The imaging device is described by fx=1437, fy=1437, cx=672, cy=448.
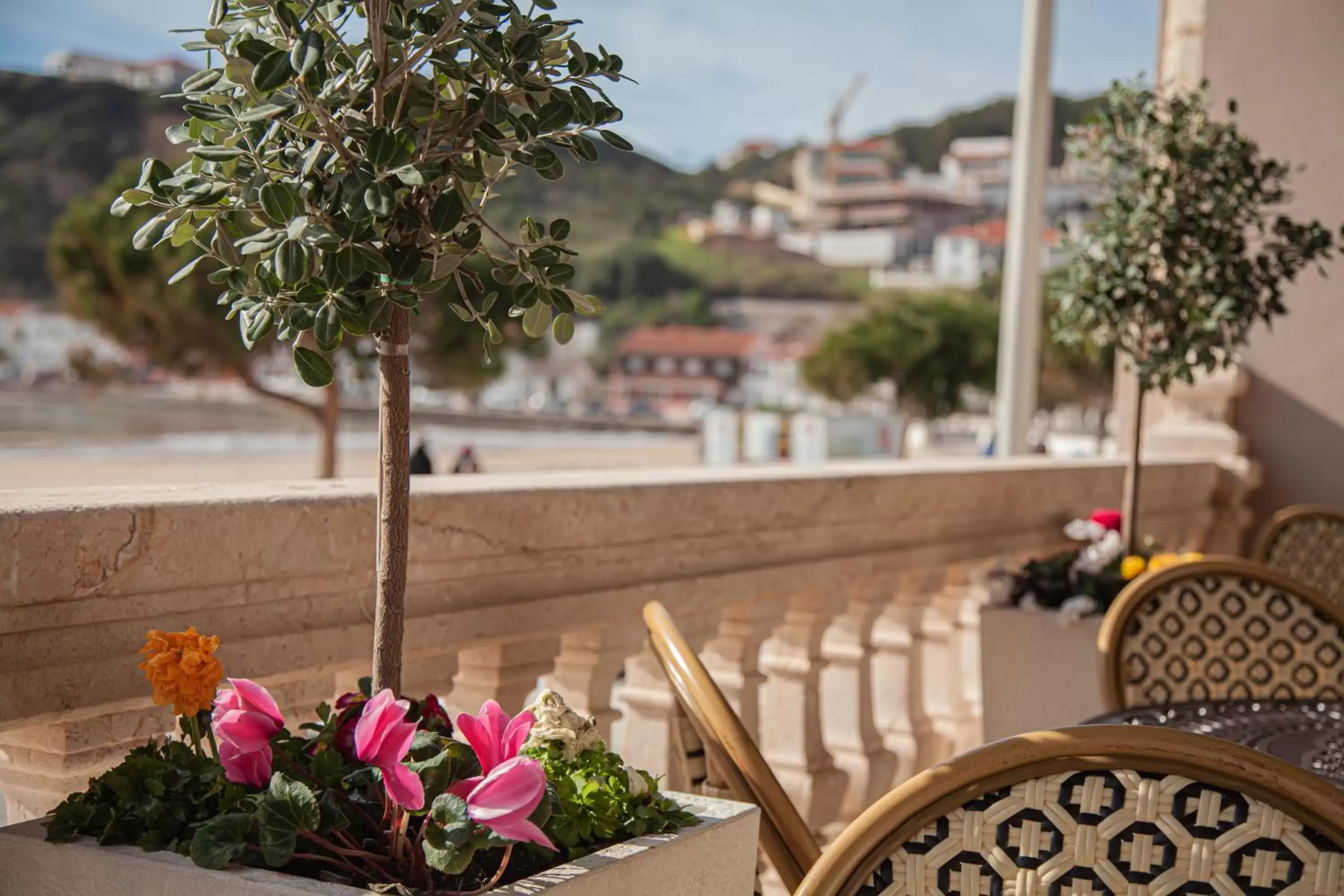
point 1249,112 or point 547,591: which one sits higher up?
point 1249,112

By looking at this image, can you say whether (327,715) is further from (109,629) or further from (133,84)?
(133,84)

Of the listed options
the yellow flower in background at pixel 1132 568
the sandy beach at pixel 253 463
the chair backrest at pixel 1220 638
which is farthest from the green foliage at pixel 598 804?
the sandy beach at pixel 253 463

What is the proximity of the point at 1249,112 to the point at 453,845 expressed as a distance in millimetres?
4593

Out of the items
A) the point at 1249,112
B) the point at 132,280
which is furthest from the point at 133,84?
the point at 1249,112

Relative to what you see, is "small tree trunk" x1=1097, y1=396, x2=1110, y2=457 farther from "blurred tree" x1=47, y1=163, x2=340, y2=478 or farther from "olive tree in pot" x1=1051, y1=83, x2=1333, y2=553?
"olive tree in pot" x1=1051, y1=83, x2=1333, y2=553

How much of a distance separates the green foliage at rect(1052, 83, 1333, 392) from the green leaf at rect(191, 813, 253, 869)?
2.53m

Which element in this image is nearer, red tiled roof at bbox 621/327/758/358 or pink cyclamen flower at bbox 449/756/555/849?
pink cyclamen flower at bbox 449/756/555/849

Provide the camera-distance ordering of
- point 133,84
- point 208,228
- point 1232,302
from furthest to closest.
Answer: point 133,84 → point 1232,302 → point 208,228

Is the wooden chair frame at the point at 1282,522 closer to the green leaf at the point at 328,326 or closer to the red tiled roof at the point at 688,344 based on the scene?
the green leaf at the point at 328,326

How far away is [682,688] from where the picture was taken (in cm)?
136

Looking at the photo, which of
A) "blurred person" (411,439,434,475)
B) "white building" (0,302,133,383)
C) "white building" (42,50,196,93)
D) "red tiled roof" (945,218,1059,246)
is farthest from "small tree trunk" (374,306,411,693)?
"red tiled roof" (945,218,1059,246)

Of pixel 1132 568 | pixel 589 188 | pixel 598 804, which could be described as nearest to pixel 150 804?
pixel 598 804

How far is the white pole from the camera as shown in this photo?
462 centimetres

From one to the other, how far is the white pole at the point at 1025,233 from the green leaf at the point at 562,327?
365 cm
